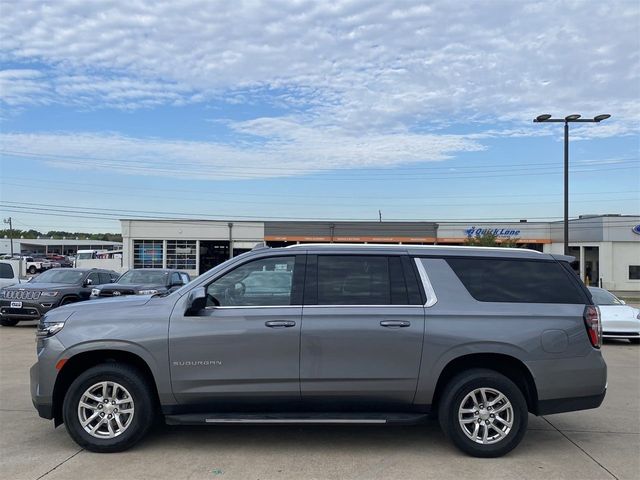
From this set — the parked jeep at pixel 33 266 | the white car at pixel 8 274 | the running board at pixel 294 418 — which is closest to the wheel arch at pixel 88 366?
the running board at pixel 294 418

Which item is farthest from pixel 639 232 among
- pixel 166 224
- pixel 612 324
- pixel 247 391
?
pixel 247 391

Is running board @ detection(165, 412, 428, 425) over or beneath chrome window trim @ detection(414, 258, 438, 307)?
beneath

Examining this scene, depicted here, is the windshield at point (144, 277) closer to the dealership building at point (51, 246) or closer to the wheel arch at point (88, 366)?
the wheel arch at point (88, 366)

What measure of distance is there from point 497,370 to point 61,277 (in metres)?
13.8

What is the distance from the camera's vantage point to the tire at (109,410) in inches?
206

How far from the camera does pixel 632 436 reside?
6.03 m

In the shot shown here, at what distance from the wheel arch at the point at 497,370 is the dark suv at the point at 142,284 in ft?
33.3

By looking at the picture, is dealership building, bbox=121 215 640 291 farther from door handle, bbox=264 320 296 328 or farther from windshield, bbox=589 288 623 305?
door handle, bbox=264 320 296 328

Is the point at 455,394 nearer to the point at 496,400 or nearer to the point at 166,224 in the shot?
the point at 496,400

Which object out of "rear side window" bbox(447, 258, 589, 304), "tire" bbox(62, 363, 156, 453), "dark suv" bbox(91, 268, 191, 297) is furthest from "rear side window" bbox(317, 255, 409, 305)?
"dark suv" bbox(91, 268, 191, 297)

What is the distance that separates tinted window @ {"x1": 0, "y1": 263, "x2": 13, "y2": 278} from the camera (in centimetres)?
1736

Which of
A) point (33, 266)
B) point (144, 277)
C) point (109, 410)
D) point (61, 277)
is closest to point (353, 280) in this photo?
point (109, 410)

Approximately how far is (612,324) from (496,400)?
9.49 m

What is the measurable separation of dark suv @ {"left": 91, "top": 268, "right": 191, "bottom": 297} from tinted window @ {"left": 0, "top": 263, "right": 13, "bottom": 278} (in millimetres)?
3741
